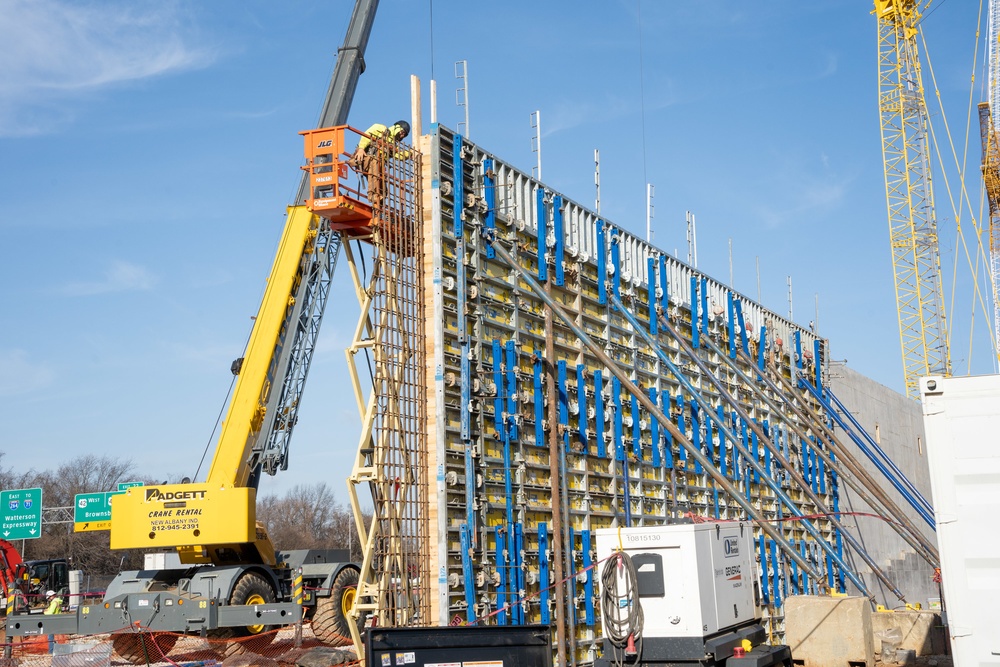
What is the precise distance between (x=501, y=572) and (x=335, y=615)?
5322mm

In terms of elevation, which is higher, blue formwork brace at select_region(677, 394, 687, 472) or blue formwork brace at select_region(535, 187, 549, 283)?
blue formwork brace at select_region(535, 187, 549, 283)

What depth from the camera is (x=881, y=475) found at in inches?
1328

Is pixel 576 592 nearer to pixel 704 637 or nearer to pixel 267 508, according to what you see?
pixel 704 637

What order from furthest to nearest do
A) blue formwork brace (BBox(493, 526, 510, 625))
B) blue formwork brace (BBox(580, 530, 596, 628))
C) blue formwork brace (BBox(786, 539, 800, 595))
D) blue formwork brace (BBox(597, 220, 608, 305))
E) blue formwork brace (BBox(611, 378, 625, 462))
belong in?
blue formwork brace (BBox(786, 539, 800, 595)) → blue formwork brace (BBox(597, 220, 608, 305)) → blue formwork brace (BBox(611, 378, 625, 462)) → blue formwork brace (BBox(580, 530, 596, 628)) → blue formwork brace (BBox(493, 526, 510, 625))

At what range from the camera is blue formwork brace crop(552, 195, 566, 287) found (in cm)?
1759

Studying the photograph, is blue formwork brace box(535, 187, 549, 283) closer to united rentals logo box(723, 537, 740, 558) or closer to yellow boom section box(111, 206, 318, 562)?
yellow boom section box(111, 206, 318, 562)

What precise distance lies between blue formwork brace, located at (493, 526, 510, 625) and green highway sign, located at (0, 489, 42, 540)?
27493 mm

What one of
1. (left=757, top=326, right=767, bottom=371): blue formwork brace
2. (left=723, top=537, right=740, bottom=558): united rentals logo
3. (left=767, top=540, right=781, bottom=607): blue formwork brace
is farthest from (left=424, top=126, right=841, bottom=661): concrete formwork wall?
(left=757, top=326, right=767, bottom=371): blue formwork brace

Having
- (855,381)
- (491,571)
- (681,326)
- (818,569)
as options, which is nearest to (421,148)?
(491,571)

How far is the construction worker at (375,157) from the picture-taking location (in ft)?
48.6

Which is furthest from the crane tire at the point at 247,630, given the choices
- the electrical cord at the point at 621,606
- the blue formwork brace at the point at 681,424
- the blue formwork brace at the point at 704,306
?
the blue formwork brace at the point at 704,306

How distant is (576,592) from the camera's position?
54.3 feet

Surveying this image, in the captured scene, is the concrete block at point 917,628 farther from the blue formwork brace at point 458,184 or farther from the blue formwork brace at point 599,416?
the blue formwork brace at point 458,184

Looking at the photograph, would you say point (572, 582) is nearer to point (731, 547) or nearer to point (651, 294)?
point (731, 547)
